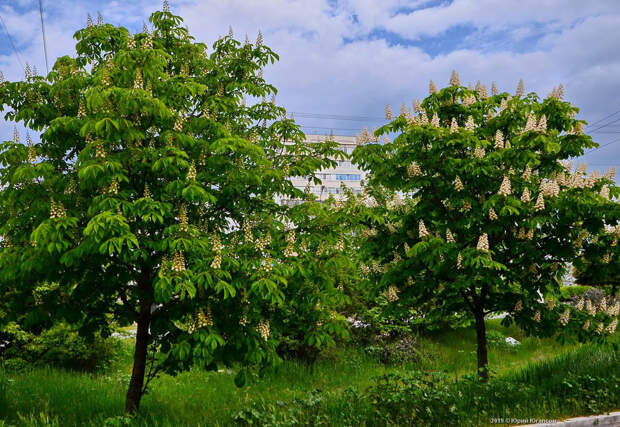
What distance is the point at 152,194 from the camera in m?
6.45

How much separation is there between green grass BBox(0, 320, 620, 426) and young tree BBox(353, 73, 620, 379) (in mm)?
1574

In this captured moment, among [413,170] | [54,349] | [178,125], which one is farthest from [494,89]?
[54,349]

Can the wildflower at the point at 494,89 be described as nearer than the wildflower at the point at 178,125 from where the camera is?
No

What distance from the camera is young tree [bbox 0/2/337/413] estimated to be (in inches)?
223

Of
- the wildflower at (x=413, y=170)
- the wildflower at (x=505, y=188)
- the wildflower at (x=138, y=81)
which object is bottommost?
the wildflower at (x=505, y=188)

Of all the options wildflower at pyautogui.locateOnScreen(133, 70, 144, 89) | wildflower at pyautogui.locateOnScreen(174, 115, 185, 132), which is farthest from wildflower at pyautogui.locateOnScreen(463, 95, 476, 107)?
wildflower at pyautogui.locateOnScreen(133, 70, 144, 89)

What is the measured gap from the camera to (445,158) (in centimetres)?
848

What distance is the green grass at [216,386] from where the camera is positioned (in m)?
8.07

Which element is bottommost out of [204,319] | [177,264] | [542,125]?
[204,319]

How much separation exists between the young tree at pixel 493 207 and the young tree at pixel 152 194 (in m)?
2.15

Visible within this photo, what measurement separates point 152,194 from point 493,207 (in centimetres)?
572

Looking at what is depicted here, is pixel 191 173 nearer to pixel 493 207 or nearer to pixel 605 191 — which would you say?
pixel 493 207

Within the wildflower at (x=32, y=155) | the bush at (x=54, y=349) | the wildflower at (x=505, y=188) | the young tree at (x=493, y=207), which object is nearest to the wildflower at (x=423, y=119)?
the young tree at (x=493, y=207)

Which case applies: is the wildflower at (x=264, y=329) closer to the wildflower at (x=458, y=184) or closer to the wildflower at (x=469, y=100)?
the wildflower at (x=458, y=184)
